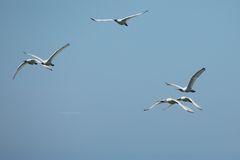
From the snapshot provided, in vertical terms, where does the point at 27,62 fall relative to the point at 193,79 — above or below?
above

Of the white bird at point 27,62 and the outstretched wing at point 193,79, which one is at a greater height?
the white bird at point 27,62

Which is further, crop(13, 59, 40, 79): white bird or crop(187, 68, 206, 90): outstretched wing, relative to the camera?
crop(13, 59, 40, 79): white bird

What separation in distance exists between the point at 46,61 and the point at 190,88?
14608mm

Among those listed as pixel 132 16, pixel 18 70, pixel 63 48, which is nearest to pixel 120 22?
pixel 132 16

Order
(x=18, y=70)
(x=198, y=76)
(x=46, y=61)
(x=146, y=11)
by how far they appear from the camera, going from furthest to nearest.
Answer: (x=18, y=70) < (x=46, y=61) < (x=198, y=76) < (x=146, y=11)

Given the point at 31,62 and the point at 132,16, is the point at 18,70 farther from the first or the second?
the point at 132,16

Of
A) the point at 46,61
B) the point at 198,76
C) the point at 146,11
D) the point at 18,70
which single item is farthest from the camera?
the point at 18,70

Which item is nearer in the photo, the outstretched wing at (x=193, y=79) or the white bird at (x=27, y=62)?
the outstretched wing at (x=193, y=79)

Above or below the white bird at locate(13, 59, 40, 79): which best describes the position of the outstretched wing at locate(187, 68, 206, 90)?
below

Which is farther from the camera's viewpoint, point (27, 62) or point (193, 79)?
point (27, 62)

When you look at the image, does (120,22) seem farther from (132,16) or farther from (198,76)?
(198,76)

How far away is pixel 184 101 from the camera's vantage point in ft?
236

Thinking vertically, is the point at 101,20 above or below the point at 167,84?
above

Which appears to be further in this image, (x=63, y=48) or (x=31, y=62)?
(x=31, y=62)
